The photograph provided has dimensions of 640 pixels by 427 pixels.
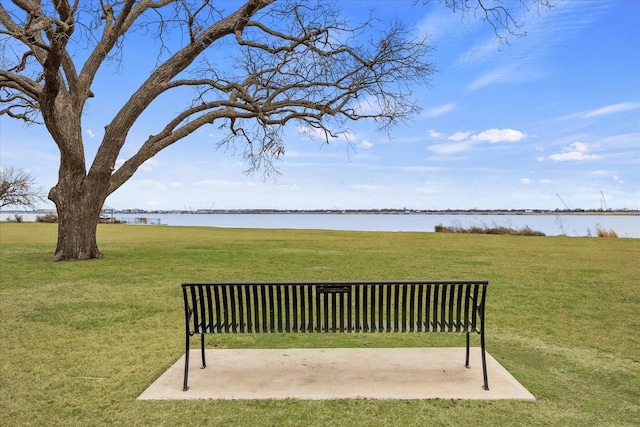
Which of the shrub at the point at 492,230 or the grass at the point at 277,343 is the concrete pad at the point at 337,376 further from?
the shrub at the point at 492,230

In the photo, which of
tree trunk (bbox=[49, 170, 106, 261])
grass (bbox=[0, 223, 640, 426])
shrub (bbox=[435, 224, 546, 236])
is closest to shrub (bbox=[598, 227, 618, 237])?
A: shrub (bbox=[435, 224, 546, 236])

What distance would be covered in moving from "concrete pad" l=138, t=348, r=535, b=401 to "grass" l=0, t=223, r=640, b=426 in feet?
0.53

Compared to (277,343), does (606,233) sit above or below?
above

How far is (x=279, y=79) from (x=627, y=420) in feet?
51.1

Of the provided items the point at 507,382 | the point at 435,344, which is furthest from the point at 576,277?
the point at 507,382

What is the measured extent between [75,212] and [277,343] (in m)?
11.5

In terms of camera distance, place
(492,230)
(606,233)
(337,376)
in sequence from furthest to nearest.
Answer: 1. (492,230)
2. (606,233)
3. (337,376)

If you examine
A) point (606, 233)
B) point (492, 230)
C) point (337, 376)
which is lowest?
point (337, 376)

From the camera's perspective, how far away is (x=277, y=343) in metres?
5.99

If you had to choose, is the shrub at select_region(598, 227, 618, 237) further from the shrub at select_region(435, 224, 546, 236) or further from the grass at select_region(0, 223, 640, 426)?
the grass at select_region(0, 223, 640, 426)

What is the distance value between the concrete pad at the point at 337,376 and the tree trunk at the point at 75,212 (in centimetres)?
1132

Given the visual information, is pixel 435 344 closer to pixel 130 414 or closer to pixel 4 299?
pixel 130 414

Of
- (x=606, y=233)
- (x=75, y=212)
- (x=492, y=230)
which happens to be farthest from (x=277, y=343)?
(x=492, y=230)

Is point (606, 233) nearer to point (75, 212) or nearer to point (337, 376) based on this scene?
point (75, 212)
